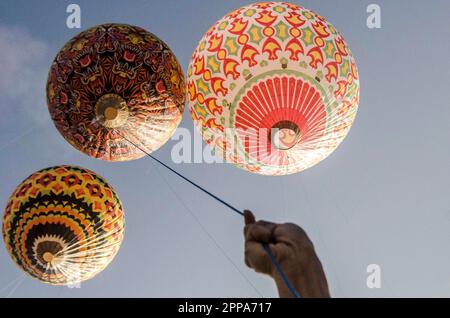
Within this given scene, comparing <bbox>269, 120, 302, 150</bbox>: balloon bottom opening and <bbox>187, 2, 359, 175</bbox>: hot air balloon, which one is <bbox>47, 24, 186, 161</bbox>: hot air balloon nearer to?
<bbox>187, 2, 359, 175</bbox>: hot air balloon

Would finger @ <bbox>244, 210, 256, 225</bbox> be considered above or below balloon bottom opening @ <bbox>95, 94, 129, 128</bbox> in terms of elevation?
below

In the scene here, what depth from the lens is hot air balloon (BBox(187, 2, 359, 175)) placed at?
5.42 metres

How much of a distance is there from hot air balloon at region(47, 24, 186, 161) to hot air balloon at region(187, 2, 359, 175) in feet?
1.35

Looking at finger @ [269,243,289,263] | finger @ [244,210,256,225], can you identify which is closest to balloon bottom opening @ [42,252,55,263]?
finger @ [244,210,256,225]

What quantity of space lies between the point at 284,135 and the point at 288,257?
11.3 feet

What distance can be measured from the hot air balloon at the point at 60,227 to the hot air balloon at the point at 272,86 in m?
1.47

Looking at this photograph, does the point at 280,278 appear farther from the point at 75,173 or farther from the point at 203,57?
the point at 75,173

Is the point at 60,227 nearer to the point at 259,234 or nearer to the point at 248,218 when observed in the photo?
the point at 248,218

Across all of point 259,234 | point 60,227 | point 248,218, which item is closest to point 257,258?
point 259,234

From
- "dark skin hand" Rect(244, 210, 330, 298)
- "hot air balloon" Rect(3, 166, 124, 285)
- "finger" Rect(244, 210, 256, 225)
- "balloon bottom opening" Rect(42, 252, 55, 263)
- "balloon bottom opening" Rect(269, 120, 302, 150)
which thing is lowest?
"dark skin hand" Rect(244, 210, 330, 298)

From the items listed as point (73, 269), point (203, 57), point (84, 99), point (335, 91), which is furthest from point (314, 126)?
point (73, 269)

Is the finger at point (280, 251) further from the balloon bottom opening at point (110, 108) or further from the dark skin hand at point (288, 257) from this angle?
the balloon bottom opening at point (110, 108)
